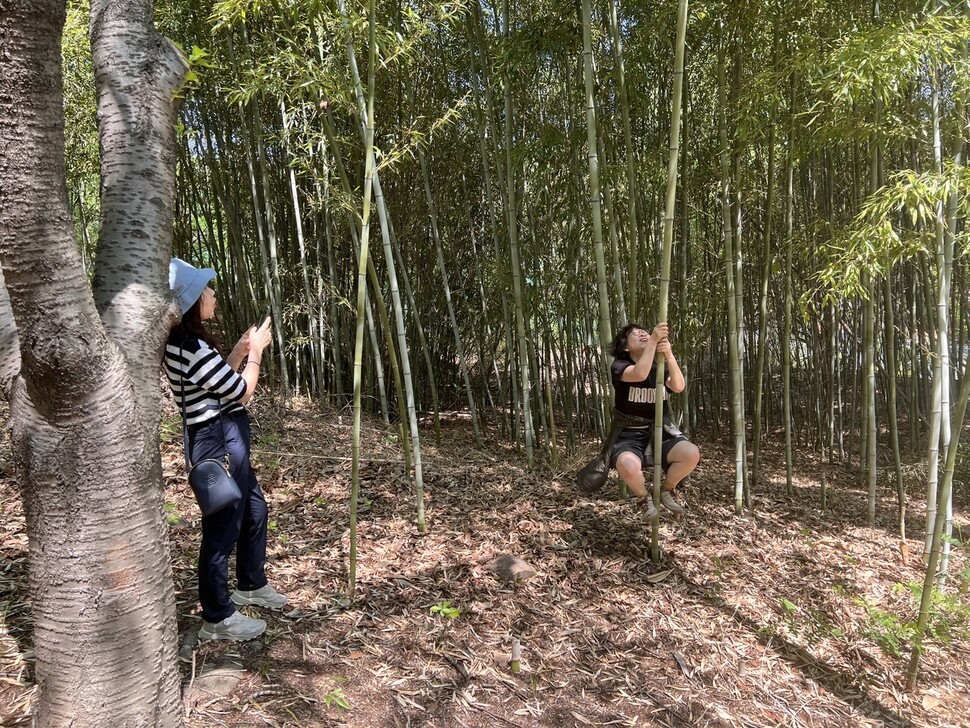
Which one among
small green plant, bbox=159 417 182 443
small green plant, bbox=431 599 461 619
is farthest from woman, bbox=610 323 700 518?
small green plant, bbox=159 417 182 443

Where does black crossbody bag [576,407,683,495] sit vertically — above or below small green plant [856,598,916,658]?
above

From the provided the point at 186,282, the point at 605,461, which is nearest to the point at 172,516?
the point at 186,282

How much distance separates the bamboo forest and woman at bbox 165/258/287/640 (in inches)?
0.5

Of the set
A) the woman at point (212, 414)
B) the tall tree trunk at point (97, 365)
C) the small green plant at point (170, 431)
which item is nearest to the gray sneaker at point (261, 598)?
the woman at point (212, 414)

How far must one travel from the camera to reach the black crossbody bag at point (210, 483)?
1666 mm

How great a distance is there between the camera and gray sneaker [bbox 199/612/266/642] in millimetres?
1787

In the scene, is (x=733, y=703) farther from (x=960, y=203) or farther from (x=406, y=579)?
(x=960, y=203)

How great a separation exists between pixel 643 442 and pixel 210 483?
184cm

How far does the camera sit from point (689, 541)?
3.08m

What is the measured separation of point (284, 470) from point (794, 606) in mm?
2556

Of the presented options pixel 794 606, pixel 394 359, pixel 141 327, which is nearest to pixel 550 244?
pixel 394 359

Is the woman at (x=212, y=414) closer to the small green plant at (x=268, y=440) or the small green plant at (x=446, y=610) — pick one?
the small green plant at (x=446, y=610)

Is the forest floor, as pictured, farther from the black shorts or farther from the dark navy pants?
the black shorts

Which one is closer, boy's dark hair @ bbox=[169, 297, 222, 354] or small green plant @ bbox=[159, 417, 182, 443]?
boy's dark hair @ bbox=[169, 297, 222, 354]
